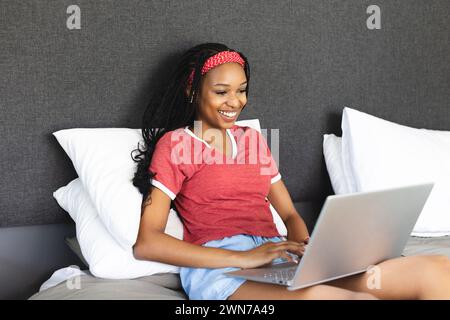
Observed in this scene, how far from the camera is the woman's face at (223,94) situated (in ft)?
5.09

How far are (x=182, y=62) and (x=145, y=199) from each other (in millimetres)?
440

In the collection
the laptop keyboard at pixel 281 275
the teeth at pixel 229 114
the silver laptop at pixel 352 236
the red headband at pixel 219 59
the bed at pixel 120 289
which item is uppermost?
the red headband at pixel 219 59

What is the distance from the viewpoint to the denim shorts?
130 centimetres

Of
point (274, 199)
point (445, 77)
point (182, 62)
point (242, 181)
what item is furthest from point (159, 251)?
point (445, 77)

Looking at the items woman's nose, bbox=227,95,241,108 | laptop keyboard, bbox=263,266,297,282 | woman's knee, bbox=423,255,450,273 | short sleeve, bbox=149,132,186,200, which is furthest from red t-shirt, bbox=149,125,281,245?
woman's knee, bbox=423,255,450,273

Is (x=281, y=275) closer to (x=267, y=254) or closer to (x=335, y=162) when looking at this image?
(x=267, y=254)

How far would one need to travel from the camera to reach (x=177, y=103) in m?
1.65

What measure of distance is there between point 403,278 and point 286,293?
10.6 inches

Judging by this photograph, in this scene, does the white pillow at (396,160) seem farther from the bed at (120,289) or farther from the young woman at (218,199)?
the bed at (120,289)

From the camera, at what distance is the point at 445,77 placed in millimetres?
2260

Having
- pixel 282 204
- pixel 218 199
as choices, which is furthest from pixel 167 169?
pixel 282 204

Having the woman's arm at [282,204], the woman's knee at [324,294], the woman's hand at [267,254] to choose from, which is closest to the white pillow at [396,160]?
the woman's arm at [282,204]

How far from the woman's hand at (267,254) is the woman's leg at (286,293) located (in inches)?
2.1

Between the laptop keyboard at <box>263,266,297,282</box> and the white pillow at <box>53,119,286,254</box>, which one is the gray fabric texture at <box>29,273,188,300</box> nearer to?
the white pillow at <box>53,119,286,254</box>
